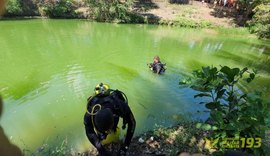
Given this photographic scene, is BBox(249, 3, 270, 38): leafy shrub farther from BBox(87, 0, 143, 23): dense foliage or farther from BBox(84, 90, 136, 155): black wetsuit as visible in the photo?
BBox(84, 90, 136, 155): black wetsuit

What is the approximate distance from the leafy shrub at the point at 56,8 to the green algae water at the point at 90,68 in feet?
6.44

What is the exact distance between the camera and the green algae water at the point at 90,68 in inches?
251

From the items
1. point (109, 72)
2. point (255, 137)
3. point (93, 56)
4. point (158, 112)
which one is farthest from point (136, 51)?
point (255, 137)

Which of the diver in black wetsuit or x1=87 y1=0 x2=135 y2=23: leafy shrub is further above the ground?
the diver in black wetsuit

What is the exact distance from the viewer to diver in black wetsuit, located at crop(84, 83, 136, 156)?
3355 millimetres

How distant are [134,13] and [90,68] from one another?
12.3m

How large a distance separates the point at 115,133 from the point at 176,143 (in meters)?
1.06

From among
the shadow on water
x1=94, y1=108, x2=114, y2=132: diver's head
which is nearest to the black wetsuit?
x1=94, y1=108, x2=114, y2=132: diver's head

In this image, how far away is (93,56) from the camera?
11.8 m

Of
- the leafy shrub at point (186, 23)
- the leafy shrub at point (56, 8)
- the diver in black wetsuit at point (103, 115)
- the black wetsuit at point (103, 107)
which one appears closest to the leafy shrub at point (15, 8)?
the leafy shrub at point (56, 8)

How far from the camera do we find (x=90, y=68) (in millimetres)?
10227

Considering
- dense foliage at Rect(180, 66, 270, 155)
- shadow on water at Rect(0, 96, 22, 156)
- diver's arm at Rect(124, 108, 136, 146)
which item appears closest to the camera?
shadow on water at Rect(0, 96, 22, 156)

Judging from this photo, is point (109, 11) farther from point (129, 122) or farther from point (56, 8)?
point (129, 122)

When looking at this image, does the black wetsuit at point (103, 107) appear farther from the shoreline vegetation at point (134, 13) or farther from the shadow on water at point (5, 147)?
the shoreline vegetation at point (134, 13)
